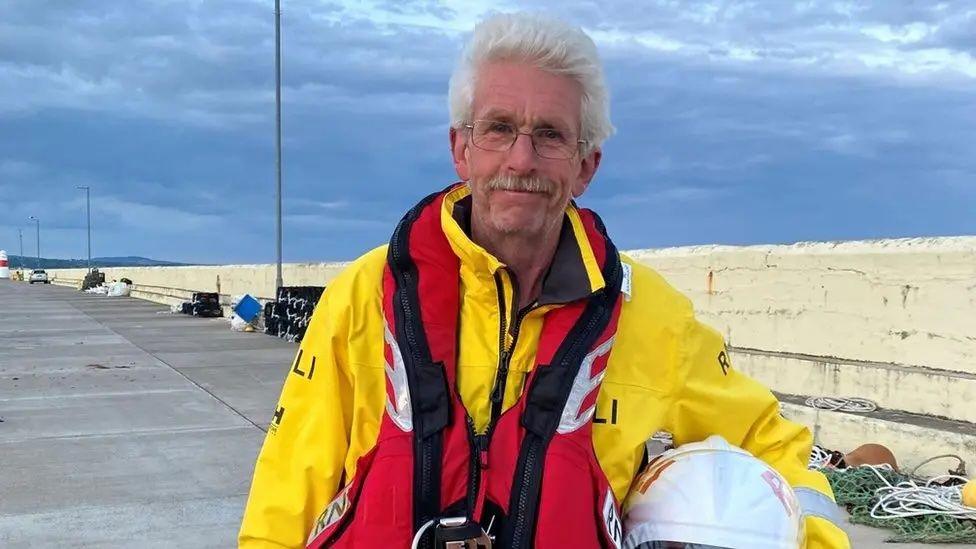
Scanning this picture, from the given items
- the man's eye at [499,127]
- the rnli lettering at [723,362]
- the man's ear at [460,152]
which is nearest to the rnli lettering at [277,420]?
the man's ear at [460,152]

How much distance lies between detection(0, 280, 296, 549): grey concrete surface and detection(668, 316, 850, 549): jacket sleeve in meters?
3.40

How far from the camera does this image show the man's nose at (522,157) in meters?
2.11

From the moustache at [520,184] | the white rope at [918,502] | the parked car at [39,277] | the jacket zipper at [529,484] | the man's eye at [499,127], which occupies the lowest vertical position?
the parked car at [39,277]

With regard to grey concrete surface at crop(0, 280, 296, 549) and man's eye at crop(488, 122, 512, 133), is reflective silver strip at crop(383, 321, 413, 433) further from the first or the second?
grey concrete surface at crop(0, 280, 296, 549)

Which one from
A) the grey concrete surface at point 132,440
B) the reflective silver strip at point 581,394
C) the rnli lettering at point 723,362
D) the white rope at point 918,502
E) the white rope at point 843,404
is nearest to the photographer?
the reflective silver strip at point 581,394

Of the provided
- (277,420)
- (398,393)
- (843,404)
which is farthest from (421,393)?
(843,404)

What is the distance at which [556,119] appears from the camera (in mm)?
2135

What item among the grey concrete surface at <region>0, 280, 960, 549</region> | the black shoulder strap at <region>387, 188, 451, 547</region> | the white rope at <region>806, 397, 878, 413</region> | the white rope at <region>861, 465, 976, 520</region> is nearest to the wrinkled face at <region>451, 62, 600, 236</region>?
the black shoulder strap at <region>387, 188, 451, 547</region>

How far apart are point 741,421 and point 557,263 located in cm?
63

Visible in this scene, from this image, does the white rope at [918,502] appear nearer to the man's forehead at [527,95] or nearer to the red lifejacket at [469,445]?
the red lifejacket at [469,445]

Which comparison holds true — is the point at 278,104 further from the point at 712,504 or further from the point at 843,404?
the point at 712,504

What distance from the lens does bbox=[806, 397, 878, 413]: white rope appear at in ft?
21.0

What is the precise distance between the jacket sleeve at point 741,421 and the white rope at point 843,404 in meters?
4.28

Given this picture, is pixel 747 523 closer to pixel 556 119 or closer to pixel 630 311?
pixel 630 311
